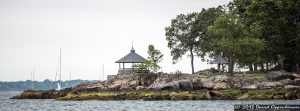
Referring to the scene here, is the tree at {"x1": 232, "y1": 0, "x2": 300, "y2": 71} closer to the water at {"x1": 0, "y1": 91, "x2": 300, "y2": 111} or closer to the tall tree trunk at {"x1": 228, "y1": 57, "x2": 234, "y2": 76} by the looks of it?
the tall tree trunk at {"x1": 228, "y1": 57, "x2": 234, "y2": 76}

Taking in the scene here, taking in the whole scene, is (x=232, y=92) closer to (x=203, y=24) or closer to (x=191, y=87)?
(x=191, y=87)

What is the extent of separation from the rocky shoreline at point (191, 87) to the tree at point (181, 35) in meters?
15.0

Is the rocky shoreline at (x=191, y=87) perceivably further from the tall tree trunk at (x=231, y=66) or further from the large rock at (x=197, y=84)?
the tall tree trunk at (x=231, y=66)

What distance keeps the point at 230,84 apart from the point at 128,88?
65.5 feet

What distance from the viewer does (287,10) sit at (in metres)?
94.4

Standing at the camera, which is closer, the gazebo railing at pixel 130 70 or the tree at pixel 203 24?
the gazebo railing at pixel 130 70

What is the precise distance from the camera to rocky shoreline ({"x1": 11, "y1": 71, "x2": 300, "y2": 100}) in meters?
76.8

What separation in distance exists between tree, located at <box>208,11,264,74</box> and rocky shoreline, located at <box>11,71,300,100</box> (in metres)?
4.61

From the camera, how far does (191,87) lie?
88.2 metres

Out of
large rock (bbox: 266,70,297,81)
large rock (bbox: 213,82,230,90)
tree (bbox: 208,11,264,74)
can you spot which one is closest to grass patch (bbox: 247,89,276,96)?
large rock (bbox: 213,82,230,90)

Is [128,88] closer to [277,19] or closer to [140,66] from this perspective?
[140,66]

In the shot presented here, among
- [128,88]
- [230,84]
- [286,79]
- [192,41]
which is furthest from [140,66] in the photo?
[286,79]

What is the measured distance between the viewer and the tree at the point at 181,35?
114 metres

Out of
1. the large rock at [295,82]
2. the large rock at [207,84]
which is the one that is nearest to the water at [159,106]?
the large rock at [207,84]
